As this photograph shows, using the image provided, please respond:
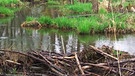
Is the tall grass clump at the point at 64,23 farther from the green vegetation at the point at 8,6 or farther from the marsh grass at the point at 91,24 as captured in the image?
the green vegetation at the point at 8,6

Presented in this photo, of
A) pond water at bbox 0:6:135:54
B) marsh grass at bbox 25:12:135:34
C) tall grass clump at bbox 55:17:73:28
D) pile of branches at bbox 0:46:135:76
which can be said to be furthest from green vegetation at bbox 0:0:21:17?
pile of branches at bbox 0:46:135:76

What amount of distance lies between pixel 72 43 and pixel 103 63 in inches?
290

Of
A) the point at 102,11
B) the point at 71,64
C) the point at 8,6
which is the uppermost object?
the point at 71,64

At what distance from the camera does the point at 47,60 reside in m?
8.53

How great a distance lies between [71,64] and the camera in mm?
8539

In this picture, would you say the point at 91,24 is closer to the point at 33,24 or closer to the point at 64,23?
the point at 64,23

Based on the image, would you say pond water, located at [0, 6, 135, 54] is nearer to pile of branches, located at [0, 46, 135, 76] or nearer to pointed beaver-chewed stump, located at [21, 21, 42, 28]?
pointed beaver-chewed stump, located at [21, 21, 42, 28]

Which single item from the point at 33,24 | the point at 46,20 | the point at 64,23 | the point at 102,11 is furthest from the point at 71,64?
the point at 102,11

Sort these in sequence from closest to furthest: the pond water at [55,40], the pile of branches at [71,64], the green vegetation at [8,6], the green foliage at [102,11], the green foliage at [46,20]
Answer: the pile of branches at [71,64] < the pond water at [55,40] < the green foliage at [46,20] < the green foliage at [102,11] < the green vegetation at [8,6]

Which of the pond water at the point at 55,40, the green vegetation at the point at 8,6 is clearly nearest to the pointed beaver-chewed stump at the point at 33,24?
the pond water at the point at 55,40

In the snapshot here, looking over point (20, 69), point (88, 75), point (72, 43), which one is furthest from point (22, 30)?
point (88, 75)

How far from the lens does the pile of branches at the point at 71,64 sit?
8.30 m

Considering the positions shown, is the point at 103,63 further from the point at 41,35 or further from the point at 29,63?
the point at 41,35

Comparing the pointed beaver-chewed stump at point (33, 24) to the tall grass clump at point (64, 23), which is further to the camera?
the pointed beaver-chewed stump at point (33, 24)
